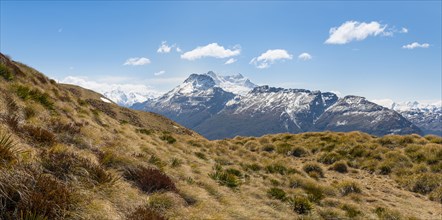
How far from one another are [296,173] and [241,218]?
1004cm

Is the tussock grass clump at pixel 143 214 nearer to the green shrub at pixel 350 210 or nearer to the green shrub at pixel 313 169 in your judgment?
the green shrub at pixel 350 210

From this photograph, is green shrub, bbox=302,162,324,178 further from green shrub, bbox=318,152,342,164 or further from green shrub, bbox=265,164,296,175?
green shrub, bbox=318,152,342,164

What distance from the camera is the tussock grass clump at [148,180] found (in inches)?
403

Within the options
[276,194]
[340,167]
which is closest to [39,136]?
[276,194]

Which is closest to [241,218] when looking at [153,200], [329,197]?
[153,200]

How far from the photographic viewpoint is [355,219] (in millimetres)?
12891

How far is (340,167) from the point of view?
75.9 feet

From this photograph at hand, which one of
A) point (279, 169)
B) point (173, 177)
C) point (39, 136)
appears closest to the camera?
point (39, 136)

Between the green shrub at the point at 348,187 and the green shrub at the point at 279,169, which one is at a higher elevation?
the green shrub at the point at 279,169

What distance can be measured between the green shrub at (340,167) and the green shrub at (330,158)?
1.71m

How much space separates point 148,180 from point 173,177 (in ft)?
7.80

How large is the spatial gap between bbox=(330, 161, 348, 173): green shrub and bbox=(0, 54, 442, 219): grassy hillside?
0.08 m

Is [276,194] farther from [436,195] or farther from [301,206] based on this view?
[436,195]

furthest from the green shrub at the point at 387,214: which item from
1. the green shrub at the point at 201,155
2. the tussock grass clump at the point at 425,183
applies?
the green shrub at the point at 201,155
